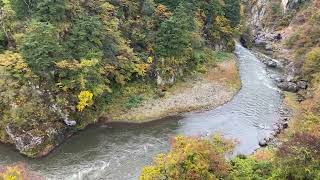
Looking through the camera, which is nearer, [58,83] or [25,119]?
[25,119]

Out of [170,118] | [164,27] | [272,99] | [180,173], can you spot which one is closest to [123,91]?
[170,118]

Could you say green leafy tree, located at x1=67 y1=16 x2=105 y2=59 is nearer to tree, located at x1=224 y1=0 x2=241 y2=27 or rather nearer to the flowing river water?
the flowing river water

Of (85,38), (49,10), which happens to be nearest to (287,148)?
(85,38)

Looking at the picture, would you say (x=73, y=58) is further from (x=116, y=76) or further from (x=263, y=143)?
(x=263, y=143)

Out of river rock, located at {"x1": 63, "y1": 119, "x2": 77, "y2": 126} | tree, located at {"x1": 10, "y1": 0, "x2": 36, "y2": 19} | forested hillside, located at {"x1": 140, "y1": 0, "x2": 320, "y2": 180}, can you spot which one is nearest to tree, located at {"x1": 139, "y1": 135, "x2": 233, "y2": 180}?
forested hillside, located at {"x1": 140, "y1": 0, "x2": 320, "y2": 180}

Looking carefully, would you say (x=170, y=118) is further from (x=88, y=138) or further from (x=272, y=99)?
(x=272, y=99)

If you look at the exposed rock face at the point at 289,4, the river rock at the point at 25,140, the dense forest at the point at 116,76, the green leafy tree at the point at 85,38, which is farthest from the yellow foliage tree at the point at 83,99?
the exposed rock face at the point at 289,4
